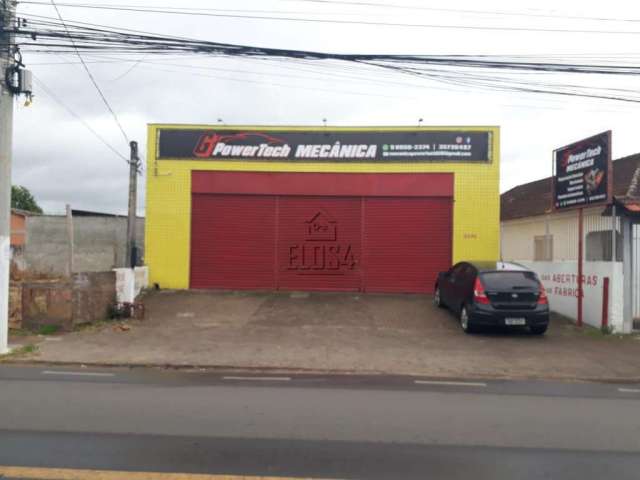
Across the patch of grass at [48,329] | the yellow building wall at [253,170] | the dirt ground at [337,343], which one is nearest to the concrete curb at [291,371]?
the dirt ground at [337,343]

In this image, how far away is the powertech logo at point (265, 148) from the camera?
60.7 ft

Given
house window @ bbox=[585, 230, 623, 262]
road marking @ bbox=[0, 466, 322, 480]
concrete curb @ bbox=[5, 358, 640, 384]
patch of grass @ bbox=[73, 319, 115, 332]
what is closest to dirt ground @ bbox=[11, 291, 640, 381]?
concrete curb @ bbox=[5, 358, 640, 384]

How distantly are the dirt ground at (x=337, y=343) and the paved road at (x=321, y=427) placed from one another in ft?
3.58

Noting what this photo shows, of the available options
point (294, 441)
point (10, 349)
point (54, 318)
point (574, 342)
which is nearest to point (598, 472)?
point (294, 441)

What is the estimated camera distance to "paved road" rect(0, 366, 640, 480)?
4.71m

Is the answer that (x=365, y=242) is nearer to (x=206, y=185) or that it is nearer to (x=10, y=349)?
(x=206, y=185)

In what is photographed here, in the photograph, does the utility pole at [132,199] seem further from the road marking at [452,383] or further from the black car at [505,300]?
the road marking at [452,383]

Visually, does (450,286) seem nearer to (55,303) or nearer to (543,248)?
(543,248)

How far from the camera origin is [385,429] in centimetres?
573

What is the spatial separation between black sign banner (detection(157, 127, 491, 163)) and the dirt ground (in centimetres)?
510

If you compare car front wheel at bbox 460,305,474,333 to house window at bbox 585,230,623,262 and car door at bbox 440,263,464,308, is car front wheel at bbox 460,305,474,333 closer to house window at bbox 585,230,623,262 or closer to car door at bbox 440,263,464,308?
car door at bbox 440,263,464,308

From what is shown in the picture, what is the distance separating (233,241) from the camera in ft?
60.7

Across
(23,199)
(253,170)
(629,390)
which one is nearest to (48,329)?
(253,170)

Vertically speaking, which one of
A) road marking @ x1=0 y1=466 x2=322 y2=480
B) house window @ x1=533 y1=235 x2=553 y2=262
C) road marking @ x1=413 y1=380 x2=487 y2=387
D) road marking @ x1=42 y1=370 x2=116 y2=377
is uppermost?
house window @ x1=533 y1=235 x2=553 y2=262
